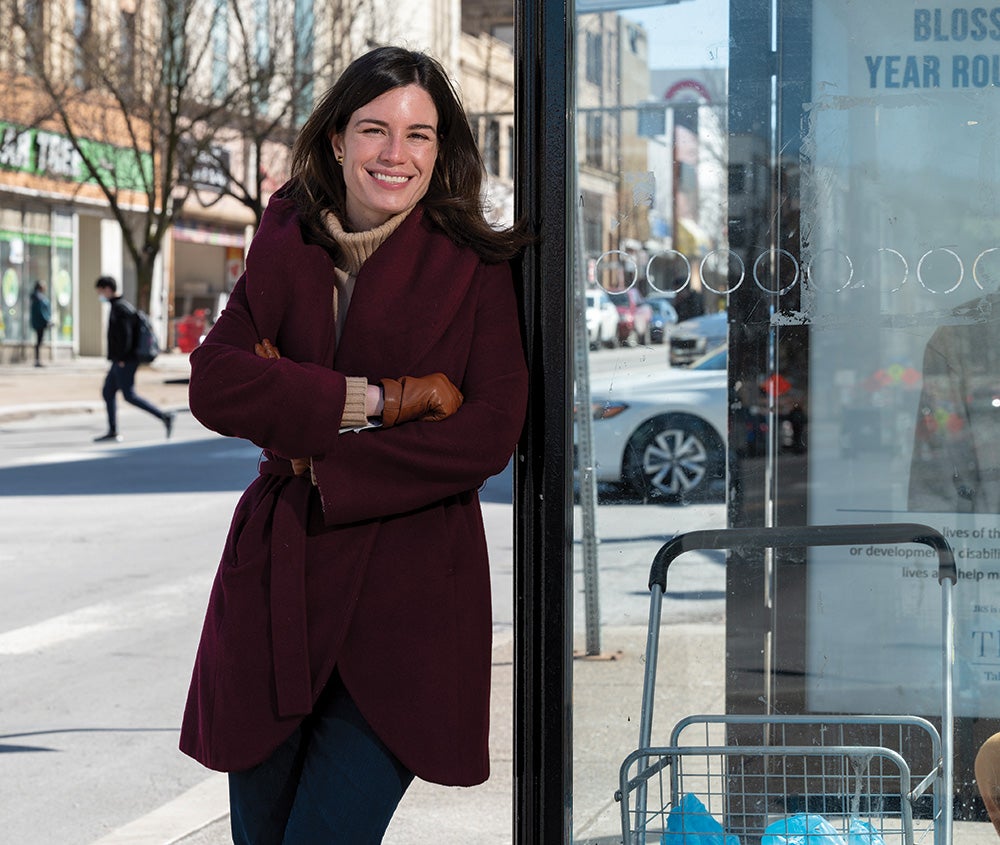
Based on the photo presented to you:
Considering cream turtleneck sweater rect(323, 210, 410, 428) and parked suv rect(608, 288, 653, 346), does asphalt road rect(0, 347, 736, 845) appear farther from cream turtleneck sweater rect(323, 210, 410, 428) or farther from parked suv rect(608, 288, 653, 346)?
cream turtleneck sweater rect(323, 210, 410, 428)

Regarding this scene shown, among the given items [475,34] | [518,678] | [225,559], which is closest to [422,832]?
[518,678]

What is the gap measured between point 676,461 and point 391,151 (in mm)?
809

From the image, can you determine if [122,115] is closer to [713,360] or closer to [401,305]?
[713,360]

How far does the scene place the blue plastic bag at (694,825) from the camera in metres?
2.48

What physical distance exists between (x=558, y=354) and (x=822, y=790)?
880 millimetres

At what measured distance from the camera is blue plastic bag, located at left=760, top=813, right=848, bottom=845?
7.88 ft

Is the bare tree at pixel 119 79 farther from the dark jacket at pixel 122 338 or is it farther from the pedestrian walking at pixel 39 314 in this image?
the dark jacket at pixel 122 338

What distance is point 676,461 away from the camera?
112 inches

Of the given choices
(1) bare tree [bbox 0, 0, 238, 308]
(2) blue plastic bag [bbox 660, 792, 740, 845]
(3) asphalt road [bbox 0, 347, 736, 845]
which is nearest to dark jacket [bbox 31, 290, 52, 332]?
(1) bare tree [bbox 0, 0, 238, 308]

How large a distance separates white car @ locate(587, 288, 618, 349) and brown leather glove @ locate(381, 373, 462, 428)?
2.24 feet

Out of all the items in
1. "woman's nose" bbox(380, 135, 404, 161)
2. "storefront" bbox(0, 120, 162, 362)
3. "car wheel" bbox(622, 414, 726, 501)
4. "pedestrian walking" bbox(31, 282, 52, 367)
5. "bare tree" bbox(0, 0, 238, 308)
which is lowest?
"car wheel" bbox(622, 414, 726, 501)

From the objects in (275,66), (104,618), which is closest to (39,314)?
(275,66)

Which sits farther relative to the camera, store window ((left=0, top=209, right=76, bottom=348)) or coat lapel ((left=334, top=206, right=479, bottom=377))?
store window ((left=0, top=209, right=76, bottom=348))

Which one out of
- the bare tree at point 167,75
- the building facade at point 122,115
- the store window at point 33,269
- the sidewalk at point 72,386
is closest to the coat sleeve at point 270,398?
the sidewalk at point 72,386
